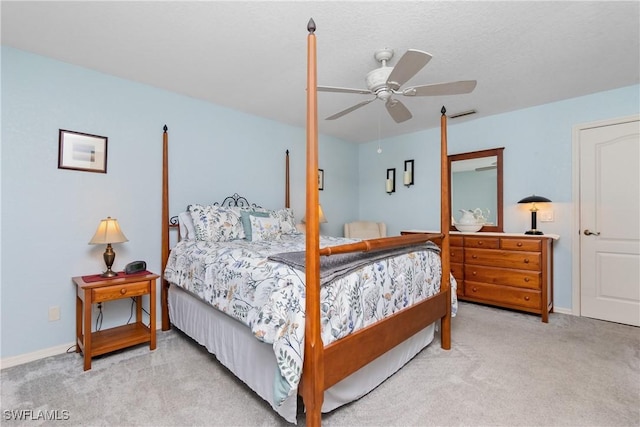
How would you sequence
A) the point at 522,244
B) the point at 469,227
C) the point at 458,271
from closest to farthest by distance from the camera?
1. the point at 522,244
2. the point at 458,271
3. the point at 469,227

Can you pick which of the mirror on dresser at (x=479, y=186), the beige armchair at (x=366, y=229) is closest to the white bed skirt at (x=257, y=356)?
the mirror on dresser at (x=479, y=186)

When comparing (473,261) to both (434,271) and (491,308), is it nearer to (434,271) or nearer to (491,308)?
(491,308)

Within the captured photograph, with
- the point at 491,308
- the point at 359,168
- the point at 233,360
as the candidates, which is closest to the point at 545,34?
the point at 491,308

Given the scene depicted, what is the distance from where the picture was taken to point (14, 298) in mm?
2273

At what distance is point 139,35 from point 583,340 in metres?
4.40

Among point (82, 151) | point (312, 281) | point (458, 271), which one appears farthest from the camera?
point (458, 271)

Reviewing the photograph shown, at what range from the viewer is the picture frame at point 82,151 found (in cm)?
247

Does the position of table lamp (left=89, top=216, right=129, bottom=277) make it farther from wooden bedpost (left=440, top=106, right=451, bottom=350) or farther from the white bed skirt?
wooden bedpost (left=440, top=106, right=451, bottom=350)

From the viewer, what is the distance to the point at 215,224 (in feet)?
9.52

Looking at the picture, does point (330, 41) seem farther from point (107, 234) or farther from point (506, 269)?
point (506, 269)

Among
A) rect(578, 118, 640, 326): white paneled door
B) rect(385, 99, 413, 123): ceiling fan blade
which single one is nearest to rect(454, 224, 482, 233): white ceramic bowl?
rect(578, 118, 640, 326): white paneled door

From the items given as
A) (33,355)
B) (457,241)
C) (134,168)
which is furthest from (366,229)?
(33,355)

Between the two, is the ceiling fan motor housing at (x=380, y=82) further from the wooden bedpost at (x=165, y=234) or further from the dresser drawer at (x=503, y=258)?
the dresser drawer at (x=503, y=258)

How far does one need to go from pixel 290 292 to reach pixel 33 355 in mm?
2361
